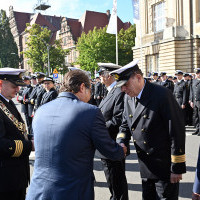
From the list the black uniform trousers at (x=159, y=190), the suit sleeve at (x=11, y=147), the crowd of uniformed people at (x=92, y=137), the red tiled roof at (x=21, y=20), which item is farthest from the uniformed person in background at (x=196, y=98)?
the red tiled roof at (x=21, y=20)

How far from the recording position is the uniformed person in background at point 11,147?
279cm

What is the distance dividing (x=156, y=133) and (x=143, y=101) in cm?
36

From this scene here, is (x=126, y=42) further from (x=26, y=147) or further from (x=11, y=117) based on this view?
(x=26, y=147)

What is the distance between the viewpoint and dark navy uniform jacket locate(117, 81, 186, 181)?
Answer: 2834mm

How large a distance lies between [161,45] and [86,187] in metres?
25.9

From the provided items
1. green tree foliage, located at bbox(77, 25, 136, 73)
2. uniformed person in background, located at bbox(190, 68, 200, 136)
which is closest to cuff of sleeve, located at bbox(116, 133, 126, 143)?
uniformed person in background, located at bbox(190, 68, 200, 136)

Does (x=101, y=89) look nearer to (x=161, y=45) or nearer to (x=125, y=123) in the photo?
(x=161, y=45)

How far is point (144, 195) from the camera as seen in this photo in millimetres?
3162

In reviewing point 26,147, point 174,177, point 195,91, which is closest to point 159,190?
point 174,177

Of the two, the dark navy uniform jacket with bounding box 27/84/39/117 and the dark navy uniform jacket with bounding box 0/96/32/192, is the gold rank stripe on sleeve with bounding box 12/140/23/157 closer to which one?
the dark navy uniform jacket with bounding box 0/96/32/192

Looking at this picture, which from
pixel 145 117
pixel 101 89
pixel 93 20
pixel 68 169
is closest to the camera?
pixel 68 169

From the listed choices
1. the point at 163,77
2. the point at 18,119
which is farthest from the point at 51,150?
the point at 163,77

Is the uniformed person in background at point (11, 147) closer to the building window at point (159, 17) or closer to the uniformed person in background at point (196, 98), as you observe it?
the uniformed person in background at point (196, 98)

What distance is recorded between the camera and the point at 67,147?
2.19 meters
